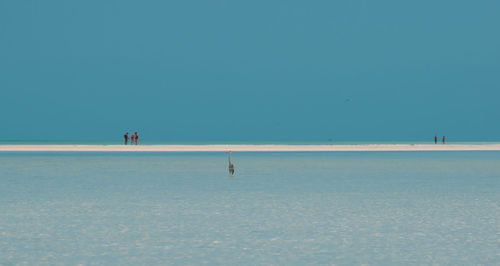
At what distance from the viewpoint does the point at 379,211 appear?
13.8 meters

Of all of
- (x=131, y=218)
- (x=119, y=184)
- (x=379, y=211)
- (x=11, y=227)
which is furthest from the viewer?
(x=119, y=184)

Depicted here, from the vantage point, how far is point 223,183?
2138 centimetres

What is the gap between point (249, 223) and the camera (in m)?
12.0

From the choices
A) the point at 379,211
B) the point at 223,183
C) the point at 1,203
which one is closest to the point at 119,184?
the point at 223,183

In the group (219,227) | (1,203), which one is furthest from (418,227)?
(1,203)

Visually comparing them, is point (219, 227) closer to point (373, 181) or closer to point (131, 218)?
point (131, 218)

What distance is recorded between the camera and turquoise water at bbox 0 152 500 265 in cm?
897

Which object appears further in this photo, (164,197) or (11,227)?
(164,197)

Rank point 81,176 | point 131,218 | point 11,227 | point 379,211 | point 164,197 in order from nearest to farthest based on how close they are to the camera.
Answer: point 11,227 → point 131,218 → point 379,211 → point 164,197 → point 81,176

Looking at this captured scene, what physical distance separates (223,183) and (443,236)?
11571 mm

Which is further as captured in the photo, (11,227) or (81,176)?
(81,176)

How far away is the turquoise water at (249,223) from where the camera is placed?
29.4ft

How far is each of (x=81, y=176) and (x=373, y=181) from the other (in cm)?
1086

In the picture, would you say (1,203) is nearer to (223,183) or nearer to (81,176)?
(223,183)
